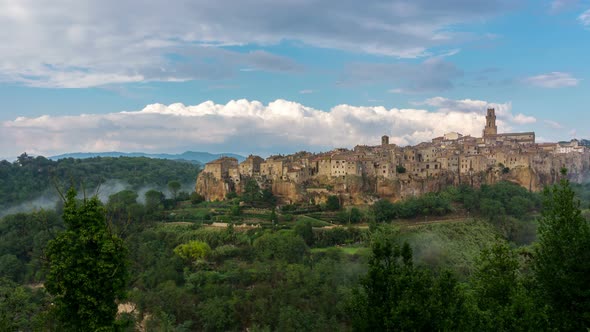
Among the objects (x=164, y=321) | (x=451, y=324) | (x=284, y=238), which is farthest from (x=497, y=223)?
(x=451, y=324)

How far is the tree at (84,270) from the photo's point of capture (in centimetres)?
1128

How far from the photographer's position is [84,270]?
11352mm

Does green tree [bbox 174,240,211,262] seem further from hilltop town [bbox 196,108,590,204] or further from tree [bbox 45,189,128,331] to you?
tree [bbox 45,189,128,331]

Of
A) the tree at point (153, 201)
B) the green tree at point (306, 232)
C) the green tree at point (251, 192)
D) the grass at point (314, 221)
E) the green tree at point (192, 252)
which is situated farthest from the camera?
the tree at point (153, 201)

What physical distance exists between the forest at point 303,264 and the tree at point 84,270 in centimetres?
3

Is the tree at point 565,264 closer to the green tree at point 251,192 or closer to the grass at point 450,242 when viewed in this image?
the grass at point 450,242

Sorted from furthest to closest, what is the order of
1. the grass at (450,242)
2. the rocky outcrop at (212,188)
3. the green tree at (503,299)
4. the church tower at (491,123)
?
the church tower at (491,123) < the rocky outcrop at (212,188) < the grass at (450,242) < the green tree at (503,299)

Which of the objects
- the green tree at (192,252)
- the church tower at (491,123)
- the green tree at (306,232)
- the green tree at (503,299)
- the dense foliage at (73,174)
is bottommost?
the green tree at (192,252)

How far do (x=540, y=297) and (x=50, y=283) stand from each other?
1237 cm

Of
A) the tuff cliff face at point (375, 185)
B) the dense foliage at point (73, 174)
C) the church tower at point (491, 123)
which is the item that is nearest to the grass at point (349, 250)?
the tuff cliff face at point (375, 185)

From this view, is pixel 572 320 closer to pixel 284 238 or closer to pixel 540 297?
pixel 540 297

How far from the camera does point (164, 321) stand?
24625mm

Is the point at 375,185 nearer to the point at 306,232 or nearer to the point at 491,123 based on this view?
the point at 306,232

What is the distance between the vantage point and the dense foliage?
246ft
